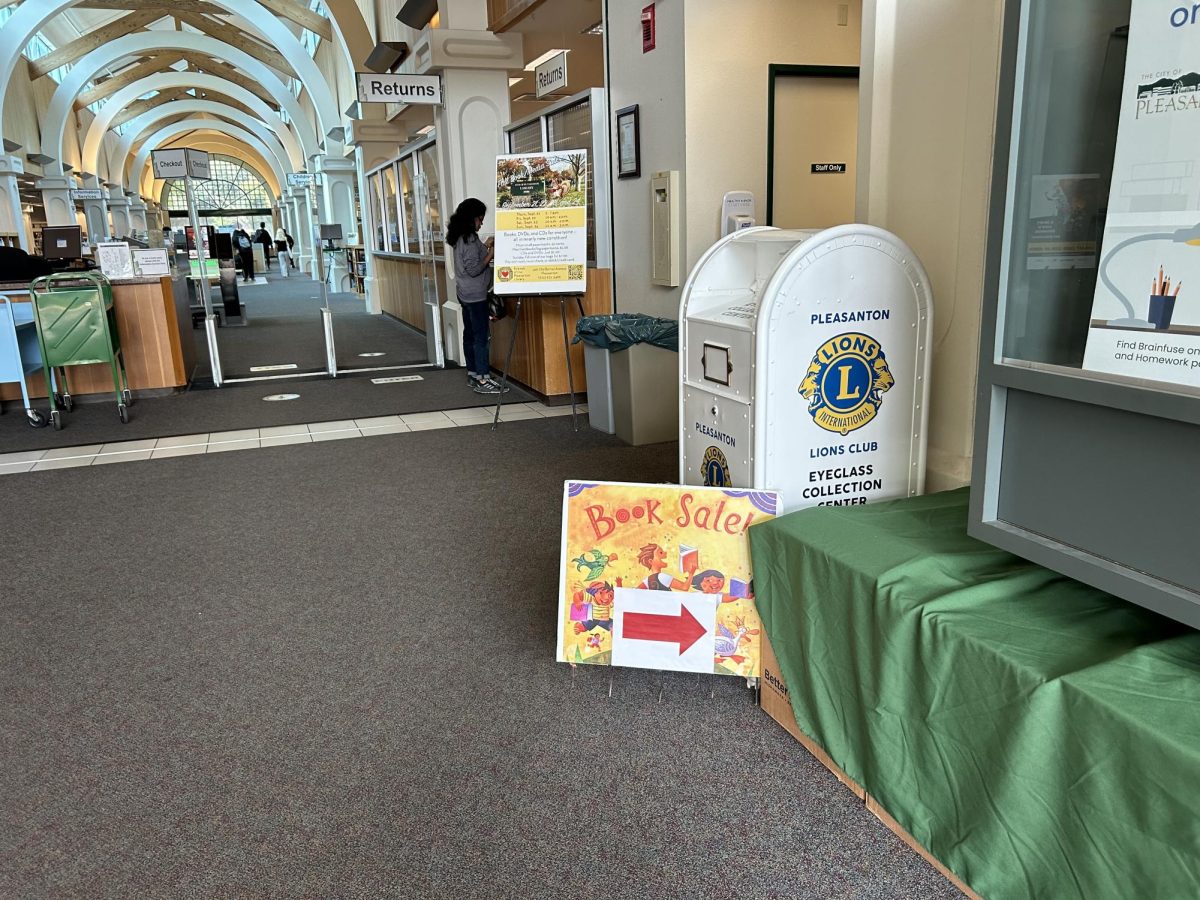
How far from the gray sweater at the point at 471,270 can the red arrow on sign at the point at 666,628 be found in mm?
4989

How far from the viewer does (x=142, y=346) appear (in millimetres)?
7336

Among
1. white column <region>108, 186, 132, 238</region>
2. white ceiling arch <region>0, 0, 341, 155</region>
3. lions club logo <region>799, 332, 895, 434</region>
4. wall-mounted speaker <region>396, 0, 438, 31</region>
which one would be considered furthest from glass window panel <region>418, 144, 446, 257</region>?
white column <region>108, 186, 132, 238</region>

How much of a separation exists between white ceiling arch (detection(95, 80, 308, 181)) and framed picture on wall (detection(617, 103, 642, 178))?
950 inches

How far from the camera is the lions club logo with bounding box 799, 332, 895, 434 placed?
8.50 ft

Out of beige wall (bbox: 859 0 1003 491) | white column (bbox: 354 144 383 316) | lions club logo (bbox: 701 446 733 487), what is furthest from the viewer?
white column (bbox: 354 144 383 316)

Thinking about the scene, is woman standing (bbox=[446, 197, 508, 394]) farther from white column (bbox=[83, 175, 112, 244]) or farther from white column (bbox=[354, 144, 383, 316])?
white column (bbox=[83, 175, 112, 244])

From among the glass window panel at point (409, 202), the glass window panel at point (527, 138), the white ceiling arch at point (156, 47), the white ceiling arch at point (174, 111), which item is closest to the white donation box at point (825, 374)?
the glass window panel at point (527, 138)

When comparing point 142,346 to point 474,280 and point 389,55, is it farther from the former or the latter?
point 389,55

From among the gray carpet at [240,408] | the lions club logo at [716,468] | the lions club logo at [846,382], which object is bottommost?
the gray carpet at [240,408]

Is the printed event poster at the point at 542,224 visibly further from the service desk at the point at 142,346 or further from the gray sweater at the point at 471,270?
the service desk at the point at 142,346

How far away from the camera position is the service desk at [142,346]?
7133 millimetres

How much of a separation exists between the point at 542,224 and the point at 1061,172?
4096 mm

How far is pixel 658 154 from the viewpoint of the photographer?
5.20m

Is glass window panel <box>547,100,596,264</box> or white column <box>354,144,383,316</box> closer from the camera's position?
glass window panel <box>547,100,596,264</box>
